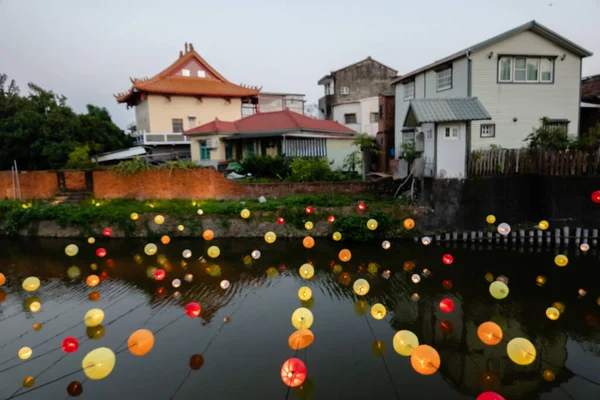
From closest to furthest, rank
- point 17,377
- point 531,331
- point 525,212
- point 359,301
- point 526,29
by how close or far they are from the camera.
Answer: point 17,377
point 531,331
point 359,301
point 525,212
point 526,29

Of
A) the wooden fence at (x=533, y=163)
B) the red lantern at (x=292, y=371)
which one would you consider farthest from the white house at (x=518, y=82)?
the red lantern at (x=292, y=371)

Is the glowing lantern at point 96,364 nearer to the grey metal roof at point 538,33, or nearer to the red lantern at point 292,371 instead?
the red lantern at point 292,371

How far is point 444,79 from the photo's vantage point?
18406 millimetres

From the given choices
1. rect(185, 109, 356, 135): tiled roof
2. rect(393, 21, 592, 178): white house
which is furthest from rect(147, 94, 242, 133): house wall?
rect(393, 21, 592, 178): white house

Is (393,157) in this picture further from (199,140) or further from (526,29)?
(199,140)

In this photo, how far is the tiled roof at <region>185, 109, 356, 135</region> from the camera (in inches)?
821

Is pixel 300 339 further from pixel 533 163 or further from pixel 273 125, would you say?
pixel 273 125

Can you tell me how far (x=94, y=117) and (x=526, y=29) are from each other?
23.4 metres

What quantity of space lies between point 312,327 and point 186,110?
22959 millimetres

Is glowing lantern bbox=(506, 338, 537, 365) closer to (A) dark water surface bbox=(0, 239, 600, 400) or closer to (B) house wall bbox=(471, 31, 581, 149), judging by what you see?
(A) dark water surface bbox=(0, 239, 600, 400)

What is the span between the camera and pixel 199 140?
22672mm

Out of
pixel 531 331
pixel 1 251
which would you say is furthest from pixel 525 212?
pixel 1 251

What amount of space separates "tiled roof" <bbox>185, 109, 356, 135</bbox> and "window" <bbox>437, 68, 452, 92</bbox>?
5.43m

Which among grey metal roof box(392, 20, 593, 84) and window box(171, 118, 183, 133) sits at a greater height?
grey metal roof box(392, 20, 593, 84)
